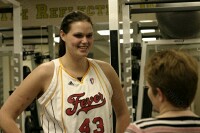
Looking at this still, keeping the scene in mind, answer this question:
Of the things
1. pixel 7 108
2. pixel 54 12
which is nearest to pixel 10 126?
pixel 7 108

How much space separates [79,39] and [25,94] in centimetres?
43

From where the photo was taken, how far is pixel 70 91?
1963mm

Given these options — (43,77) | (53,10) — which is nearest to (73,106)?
(43,77)

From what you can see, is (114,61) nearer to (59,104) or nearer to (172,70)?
(59,104)

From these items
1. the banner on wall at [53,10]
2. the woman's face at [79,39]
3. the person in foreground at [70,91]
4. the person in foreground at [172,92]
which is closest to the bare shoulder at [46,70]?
the person in foreground at [70,91]

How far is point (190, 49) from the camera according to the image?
423 cm

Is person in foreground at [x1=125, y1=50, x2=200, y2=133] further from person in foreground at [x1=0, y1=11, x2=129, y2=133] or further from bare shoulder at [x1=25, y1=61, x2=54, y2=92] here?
bare shoulder at [x1=25, y1=61, x2=54, y2=92]

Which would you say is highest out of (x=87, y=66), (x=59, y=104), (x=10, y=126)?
(x=87, y=66)

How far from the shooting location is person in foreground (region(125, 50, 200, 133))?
1.20m

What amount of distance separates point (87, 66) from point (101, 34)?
496cm

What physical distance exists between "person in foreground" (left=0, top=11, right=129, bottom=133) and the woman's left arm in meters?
0.02

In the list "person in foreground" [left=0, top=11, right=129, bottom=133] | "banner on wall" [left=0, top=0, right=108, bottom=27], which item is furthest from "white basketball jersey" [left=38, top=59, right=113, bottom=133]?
"banner on wall" [left=0, top=0, right=108, bottom=27]

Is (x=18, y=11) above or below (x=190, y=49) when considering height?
above

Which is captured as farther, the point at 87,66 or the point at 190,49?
the point at 190,49
